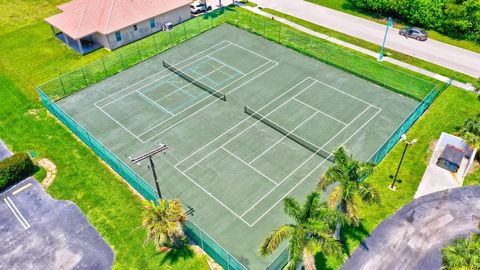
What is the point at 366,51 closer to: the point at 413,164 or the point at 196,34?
the point at 413,164

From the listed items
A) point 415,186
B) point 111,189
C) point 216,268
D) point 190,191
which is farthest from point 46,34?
point 415,186

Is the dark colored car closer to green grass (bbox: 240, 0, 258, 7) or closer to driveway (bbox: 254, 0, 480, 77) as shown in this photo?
driveway (bbox: 254, 0, 480, 77)

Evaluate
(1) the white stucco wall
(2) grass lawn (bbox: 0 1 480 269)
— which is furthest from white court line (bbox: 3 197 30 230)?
(1) the white stucco wall

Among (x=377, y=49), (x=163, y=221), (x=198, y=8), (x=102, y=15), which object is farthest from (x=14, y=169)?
(x=377, y=49)

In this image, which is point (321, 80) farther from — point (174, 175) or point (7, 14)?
point (7, 14)

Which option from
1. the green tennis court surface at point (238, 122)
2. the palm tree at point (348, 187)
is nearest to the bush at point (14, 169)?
the green tennis court surface at point (238, 122)
